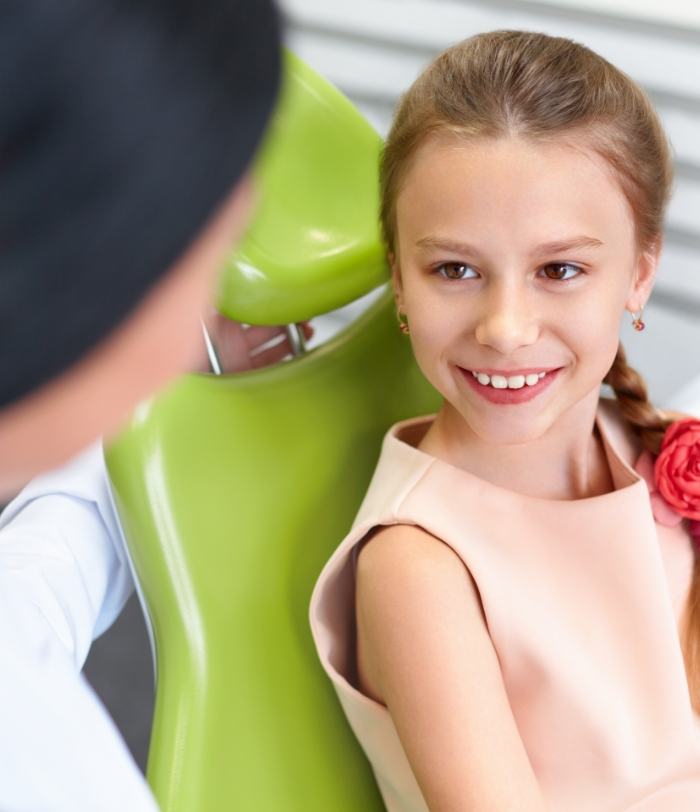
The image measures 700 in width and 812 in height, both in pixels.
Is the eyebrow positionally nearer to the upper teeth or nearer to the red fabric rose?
the upper teeth

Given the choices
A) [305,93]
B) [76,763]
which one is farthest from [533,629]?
[305,93]

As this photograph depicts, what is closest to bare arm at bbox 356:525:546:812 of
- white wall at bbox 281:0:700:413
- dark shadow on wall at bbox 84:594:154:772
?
white wall at bbox 281:0:700:413

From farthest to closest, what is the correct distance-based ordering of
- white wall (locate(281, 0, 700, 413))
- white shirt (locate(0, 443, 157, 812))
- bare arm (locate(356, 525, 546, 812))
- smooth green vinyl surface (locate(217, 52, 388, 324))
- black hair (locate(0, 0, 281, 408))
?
white wall (locate(281, 0, 700, 413)) → smooth green vinyl surface (locate(217, 52, 388, 324)) → bare arm (locate(356, 525, 546, 812)) → white shirt (locate(0, 443, 157, 812)) → black hair (locate(0, 0, 281, 408))

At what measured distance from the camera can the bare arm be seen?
37.5 inches

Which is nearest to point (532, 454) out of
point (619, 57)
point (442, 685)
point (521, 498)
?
point (521, 498)

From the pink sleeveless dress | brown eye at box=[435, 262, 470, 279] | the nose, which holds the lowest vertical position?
the pink sleeveless dress

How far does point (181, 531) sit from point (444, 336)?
286 mm

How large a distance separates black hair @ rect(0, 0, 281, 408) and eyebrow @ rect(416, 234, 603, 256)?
1.84 feet

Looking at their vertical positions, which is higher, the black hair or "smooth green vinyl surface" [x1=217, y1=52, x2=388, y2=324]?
the black hair

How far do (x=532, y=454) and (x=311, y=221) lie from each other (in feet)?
1.11

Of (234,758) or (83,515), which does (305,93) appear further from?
(234,758)

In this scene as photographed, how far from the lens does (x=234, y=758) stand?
1.08 m

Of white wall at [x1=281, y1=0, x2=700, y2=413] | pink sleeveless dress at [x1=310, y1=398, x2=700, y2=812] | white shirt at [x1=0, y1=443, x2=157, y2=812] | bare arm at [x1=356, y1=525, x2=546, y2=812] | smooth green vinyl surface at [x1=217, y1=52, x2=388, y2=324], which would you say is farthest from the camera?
white wall at [x1=281, y1=0, x2=700, y2=413]

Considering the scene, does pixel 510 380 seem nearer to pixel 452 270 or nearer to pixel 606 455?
pixel 452 270
